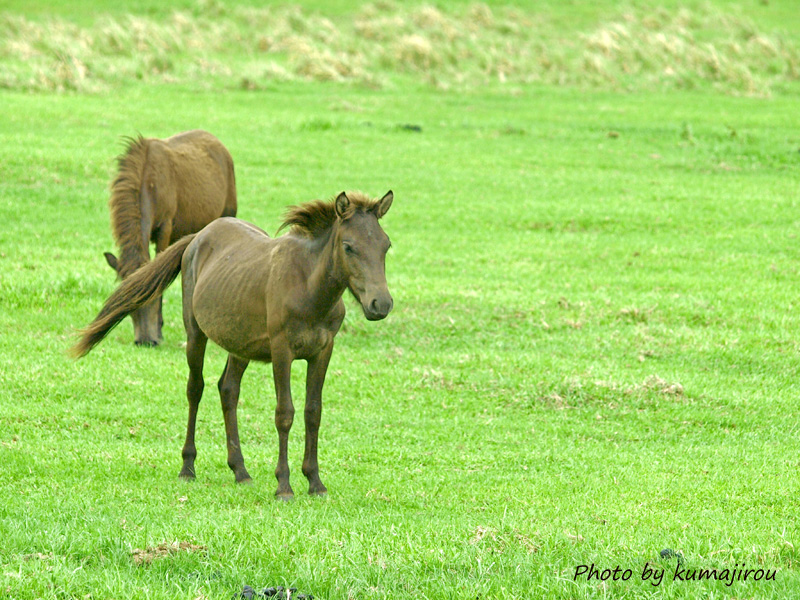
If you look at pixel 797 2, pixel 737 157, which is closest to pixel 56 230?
pixel 737 157

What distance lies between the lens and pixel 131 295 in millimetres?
7746

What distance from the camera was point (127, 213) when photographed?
37.6 ft

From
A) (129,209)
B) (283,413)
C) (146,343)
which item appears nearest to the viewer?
(283,413)

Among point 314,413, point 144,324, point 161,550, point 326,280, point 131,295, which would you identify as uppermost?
point 326,280

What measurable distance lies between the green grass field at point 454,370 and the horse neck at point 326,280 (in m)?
1.43

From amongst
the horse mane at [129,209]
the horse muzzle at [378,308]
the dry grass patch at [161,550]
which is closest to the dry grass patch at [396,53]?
the horse mane at [129,209]

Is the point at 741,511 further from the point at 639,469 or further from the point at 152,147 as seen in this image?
the point at 152,147

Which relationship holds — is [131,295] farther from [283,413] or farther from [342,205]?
[342,205]

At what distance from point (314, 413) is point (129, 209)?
5.70 m

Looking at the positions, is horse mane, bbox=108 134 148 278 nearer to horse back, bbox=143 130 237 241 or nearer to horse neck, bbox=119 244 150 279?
horse neck, bbox=119 244 150 279

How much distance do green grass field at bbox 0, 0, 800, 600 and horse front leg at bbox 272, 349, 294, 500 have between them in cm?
15

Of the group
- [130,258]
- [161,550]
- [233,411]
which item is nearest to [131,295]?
[233,411]

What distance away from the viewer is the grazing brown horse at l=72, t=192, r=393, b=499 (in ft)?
20.8

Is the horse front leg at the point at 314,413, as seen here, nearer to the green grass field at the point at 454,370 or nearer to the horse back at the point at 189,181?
the green grass field at the point at 454,370
